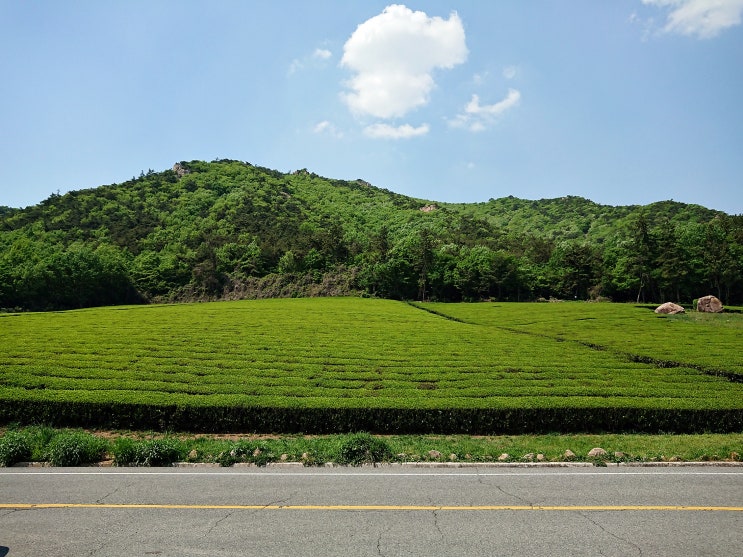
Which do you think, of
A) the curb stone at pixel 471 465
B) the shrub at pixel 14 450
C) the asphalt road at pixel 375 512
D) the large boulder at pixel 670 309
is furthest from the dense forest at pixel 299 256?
the asphalt road at pixel 375 512

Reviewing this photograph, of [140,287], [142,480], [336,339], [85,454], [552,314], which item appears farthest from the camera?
[140,287]

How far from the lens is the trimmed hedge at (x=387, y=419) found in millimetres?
18438

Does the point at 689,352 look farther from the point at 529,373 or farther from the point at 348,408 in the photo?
the point at 348,408

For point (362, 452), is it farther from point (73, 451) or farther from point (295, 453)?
point (73, 451)

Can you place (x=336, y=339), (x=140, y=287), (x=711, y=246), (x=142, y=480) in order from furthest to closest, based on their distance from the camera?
(x=140, y=287), (x=711, y=246), (x=336, y=339), (x=142, y=480)

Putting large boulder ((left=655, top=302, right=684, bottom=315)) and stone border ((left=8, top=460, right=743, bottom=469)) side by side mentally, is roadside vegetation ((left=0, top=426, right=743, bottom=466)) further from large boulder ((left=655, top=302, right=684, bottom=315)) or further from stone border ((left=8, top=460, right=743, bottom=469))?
large boulder ((left=655, top=302, right=684, bottom=315))

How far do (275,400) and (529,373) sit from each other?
1360 cm

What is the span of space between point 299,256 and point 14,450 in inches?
3390

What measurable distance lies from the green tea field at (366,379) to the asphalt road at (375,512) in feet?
21.9

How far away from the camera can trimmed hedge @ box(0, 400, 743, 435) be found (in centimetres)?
1844

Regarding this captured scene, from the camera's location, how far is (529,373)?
948 inches

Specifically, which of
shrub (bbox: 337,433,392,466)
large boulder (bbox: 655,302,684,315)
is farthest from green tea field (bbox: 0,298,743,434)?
large boulder (bbox: 655,302,684,315)

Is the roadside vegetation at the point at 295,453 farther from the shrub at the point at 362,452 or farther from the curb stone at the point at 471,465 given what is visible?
the curb stone at the point at 471,465

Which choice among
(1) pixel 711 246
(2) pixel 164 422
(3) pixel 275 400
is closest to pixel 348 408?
(3) pixel 275 400
